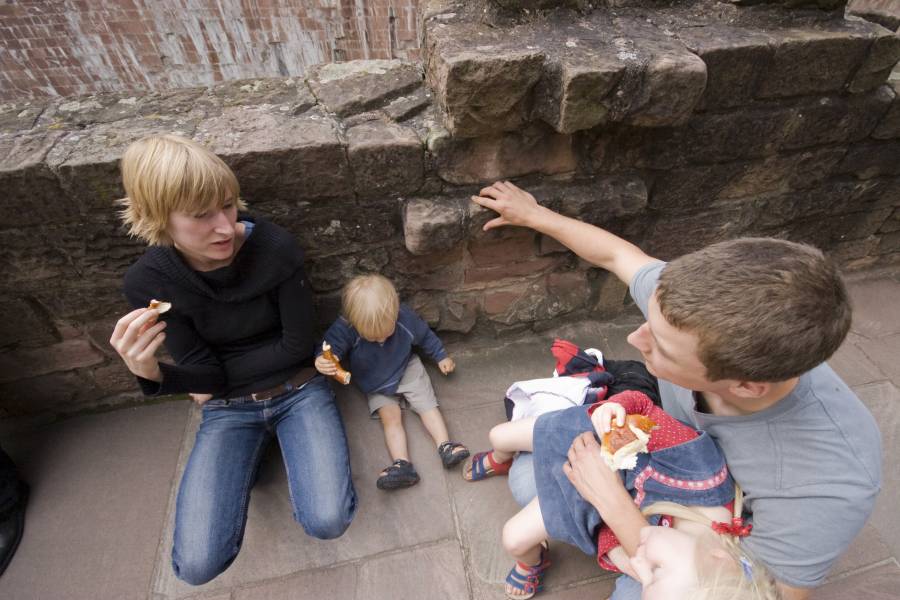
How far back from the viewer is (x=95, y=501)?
1.99 metres

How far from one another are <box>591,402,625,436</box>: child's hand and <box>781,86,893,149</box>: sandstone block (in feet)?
4.89

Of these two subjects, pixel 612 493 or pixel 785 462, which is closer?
pixel 785 462

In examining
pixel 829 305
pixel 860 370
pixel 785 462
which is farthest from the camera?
pixel 860 370

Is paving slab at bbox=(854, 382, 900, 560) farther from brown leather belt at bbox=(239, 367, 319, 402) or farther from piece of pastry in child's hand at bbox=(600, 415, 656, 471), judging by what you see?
brown leather belt at bbox=(239, 367, 319, 402)

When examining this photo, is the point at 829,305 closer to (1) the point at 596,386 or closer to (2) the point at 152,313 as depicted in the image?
(1) the point at 596,386

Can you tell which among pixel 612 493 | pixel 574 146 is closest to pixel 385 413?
pixel 612 493

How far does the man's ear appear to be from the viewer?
1147 millimetres

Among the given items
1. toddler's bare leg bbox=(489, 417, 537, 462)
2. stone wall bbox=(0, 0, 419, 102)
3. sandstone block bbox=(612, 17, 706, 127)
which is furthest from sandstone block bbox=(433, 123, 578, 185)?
stone wall bbox=(0, 0, 419, 102)

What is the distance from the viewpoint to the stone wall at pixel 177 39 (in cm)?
654

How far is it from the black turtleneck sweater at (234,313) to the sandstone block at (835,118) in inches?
82.9

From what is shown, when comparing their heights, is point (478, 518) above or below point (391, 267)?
below

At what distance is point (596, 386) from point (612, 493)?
0.59m

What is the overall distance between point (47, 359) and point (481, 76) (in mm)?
2148

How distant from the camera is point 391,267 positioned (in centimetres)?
212
